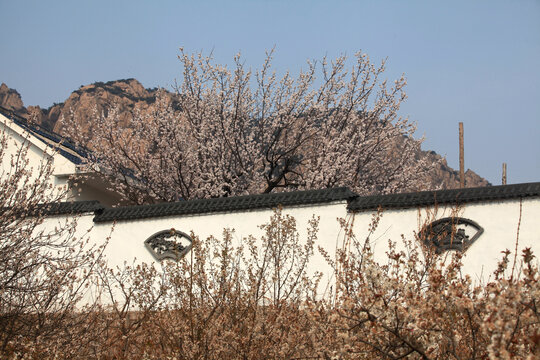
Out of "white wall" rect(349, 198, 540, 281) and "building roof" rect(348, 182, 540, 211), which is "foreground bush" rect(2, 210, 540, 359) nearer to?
"white wall" rect(349, 198, 540, 281)

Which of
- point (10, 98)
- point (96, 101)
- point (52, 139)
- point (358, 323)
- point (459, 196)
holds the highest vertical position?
point (10, 98)

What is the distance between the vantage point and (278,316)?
6.14 metres

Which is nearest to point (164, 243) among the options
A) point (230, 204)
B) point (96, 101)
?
point (230, 204)

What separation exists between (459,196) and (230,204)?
4262mm

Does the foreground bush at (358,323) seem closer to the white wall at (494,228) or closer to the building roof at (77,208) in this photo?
the white wall at (494,228)

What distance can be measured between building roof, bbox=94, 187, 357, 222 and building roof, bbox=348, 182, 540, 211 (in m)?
0.70

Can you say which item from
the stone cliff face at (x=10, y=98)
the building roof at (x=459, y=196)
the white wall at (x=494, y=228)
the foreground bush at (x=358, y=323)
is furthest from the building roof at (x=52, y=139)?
the stone cliff face at (x=10, y=98)

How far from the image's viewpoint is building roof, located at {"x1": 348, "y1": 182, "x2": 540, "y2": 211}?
923 centimetres

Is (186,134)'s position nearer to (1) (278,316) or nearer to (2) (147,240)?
(2) (147,240)

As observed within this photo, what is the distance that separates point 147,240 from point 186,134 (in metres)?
6.98

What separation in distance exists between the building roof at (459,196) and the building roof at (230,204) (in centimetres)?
70

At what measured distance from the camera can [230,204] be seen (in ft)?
37.3

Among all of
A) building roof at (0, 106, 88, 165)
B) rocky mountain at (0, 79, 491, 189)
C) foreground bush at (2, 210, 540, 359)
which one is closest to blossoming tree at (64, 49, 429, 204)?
building roof at (0, 106, 88, 165)

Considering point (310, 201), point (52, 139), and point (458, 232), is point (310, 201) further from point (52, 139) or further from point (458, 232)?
point (52, 139)
